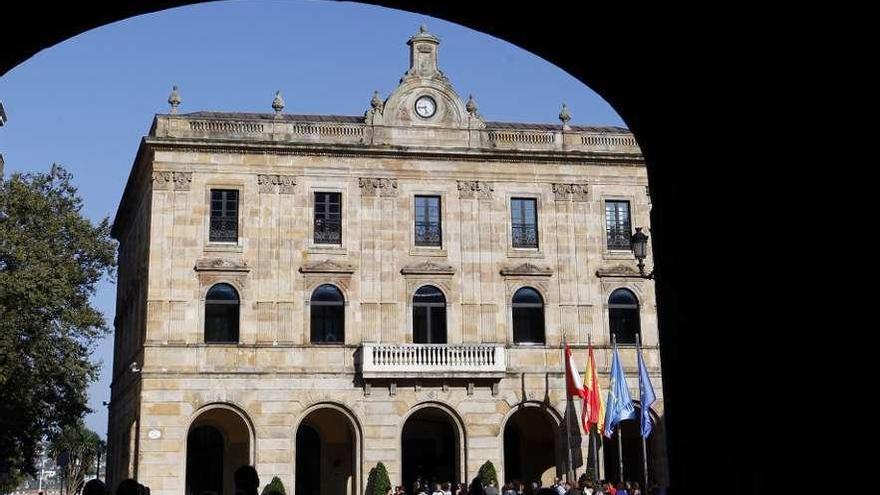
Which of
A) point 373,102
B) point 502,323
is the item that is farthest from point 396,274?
point 373,102

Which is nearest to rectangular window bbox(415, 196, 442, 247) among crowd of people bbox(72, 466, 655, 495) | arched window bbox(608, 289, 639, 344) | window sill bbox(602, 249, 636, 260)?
window sill bbox(602, 249, 636, 260)

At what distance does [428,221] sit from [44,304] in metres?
13.2

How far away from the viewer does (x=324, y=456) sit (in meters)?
37.6

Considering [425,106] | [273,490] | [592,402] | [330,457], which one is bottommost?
[273,490]

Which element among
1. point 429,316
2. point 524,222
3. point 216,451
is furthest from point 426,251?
point 216,451

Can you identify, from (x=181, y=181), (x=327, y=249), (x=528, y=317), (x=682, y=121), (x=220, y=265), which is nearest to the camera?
(x=682, y=121)

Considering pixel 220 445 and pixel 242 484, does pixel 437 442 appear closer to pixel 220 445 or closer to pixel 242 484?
pixel 220 445

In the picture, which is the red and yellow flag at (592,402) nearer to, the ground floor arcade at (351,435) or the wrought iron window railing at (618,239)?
the ground floor arcade at (351,435)

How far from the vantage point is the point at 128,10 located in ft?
22.7

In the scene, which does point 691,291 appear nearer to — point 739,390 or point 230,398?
point 739,390

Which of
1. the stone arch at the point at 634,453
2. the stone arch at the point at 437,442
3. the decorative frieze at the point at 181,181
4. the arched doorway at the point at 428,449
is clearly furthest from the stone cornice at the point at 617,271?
the decorative frieze at the point at 181,181

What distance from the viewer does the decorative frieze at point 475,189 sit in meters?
36.6

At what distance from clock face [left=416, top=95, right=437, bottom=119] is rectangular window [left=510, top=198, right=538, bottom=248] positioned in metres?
4.18

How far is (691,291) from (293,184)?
29563mm
